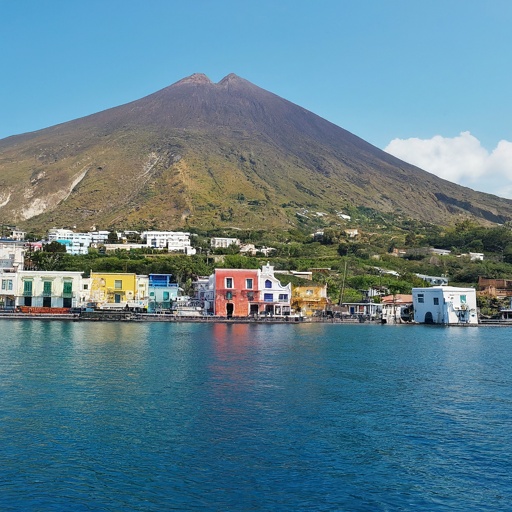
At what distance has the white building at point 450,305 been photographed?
229ft

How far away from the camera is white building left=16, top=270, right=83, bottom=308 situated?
6688 cm

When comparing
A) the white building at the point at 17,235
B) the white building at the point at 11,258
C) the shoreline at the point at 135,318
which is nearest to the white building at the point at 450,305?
the shoreline at the point at 135,318

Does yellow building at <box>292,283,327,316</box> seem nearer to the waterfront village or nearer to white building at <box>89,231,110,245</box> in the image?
the waterfront village

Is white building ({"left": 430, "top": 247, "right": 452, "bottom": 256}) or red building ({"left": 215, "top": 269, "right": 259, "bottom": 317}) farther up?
white building ({"left": 430, "top": 247, "right": 452, "bottom": 256})

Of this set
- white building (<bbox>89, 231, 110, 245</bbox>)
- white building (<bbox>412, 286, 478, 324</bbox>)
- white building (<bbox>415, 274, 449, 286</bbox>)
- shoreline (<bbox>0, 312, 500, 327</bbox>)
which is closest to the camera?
shoreline (<bbox>0, 312, 500, 327</bbox>)

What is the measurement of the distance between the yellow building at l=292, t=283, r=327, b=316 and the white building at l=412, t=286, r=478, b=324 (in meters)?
12.0

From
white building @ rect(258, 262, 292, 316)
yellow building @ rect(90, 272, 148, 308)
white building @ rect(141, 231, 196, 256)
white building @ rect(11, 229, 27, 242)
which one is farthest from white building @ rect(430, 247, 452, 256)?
white building @ rect(11, 229, 27, 242)

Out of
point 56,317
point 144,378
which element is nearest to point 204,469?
point 144,378

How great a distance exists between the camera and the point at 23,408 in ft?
68.3

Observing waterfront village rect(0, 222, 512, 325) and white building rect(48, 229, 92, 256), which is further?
white building rect(48, 229, 92, 256)

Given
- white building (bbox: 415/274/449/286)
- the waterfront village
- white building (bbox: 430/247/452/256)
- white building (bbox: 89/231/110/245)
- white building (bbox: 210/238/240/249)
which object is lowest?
the waterfront village

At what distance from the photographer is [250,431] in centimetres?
1858

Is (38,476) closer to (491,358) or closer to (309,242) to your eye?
(491,358)

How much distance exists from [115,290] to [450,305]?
40.0m
